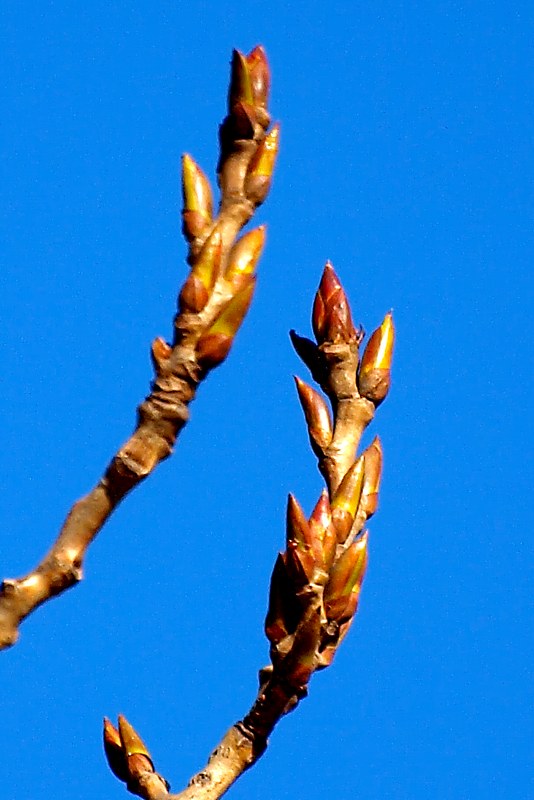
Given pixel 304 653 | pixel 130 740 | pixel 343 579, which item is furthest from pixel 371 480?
pixel 130 740

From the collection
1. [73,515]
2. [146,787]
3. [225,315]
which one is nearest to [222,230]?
[225,315]

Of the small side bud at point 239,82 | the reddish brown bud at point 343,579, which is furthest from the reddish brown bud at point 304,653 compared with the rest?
the small side bud at point 239,82

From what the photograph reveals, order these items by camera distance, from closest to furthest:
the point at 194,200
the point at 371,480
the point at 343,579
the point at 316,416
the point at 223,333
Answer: the point at 223,333, the point at 194,200, the point at 343,579, the point at 371,480, the point at 316,416

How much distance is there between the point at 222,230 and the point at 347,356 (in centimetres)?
52

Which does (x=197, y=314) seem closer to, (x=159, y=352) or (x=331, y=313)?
(x=159, y=352)

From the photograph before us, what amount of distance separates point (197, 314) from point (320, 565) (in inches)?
15.0

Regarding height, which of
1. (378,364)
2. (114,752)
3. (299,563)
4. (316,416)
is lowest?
(114,752)

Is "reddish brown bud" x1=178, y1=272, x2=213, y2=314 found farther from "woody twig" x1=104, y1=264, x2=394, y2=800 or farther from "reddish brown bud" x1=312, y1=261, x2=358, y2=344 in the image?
"reddish brown bud" x1=312, y1=261, x2=358, y2=344

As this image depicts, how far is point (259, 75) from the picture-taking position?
1.83 meters

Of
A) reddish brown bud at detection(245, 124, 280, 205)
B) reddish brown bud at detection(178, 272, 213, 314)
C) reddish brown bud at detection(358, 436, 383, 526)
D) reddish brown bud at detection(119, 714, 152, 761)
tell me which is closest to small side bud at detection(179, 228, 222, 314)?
reddish brown bud at detection(178, 272, 213, 314)

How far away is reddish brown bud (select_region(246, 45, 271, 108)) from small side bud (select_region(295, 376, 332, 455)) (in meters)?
0.55

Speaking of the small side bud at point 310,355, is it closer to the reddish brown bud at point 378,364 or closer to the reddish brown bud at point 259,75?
the reddish brown bud at point 378,364

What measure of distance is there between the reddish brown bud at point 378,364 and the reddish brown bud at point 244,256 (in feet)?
1.64

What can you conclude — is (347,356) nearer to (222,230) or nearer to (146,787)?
(222,230)
